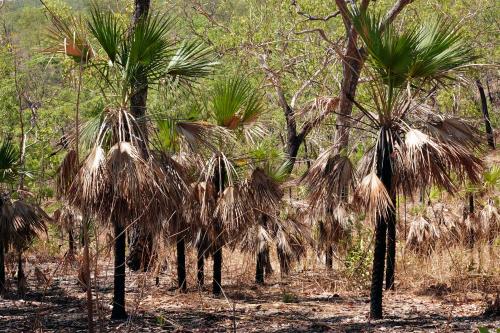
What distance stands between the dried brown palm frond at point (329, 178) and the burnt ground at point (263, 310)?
5.23 feet

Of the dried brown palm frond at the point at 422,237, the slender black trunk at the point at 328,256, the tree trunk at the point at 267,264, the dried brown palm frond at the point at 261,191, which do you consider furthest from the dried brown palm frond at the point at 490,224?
the dried brown palm frond at the point at 261,191

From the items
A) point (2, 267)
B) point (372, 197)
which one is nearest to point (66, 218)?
point (2, 267)

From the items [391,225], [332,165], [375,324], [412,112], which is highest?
[412,112]

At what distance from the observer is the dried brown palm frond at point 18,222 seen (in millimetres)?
12555

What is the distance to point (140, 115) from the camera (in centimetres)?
1056

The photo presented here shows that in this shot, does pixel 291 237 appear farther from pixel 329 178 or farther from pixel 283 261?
pixel 329 178

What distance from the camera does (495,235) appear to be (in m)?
15.3

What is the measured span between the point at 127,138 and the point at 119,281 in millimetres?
1951

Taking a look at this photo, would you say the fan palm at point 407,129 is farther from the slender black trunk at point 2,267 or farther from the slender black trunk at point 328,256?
the slender black trunk at point 2,267

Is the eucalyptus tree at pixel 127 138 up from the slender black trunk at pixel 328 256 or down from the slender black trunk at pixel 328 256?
up

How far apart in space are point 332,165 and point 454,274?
13.2 feet

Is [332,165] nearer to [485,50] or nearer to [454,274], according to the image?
[454,274]

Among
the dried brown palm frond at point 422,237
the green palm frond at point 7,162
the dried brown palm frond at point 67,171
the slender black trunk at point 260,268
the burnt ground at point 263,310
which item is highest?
the green palm frond at point 7,162

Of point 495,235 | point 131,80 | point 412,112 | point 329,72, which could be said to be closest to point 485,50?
point 329,72
